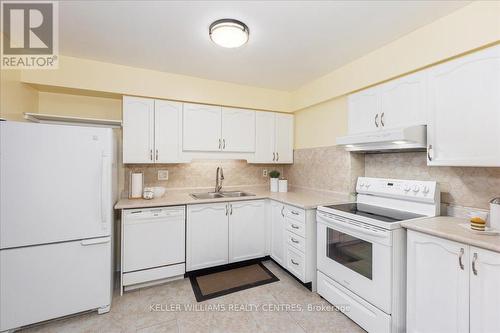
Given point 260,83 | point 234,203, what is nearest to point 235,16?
point 260,83

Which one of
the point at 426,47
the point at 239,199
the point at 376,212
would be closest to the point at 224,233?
the point at 239,199

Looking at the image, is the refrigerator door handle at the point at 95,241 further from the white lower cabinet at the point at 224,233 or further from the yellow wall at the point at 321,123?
the yellow wall at the point at 321,123

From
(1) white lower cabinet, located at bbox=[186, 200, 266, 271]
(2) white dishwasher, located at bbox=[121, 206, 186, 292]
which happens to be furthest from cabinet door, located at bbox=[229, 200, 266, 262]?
(2) white dishwasher, located at bbox=[121, 206, 186, 292]

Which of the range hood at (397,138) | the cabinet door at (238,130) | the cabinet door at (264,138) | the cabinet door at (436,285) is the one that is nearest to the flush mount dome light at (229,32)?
the cabinet door at (238,130)

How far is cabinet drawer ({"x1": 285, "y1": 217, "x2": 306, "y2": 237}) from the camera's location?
2316 millimetres

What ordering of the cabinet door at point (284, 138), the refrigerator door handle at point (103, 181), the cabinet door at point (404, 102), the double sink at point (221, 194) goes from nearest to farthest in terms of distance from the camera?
1. the cabinet door at point (404, 102)
2. the refrigerator door handle at point (103, 181)
3. the double sink at point (221, 194)
4. the cabinet door at point (284, 138)

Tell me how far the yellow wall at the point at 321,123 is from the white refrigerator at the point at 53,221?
2.44m

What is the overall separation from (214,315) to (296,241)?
1067 mm

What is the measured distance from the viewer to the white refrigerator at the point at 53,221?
1.70 metres

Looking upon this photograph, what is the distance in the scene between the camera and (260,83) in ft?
10.2

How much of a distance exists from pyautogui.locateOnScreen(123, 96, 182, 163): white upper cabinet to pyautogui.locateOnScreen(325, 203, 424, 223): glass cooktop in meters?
2.00

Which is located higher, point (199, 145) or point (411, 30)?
point (411, 30)

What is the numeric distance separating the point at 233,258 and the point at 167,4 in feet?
8.58

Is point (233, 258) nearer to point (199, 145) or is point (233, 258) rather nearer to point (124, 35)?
point (199, 145)
